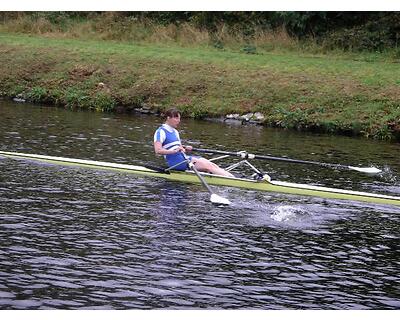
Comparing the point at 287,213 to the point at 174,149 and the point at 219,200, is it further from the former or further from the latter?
the point at 174,149

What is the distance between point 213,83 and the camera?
3562 centimetres

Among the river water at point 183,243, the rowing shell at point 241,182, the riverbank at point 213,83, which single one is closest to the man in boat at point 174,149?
the rowing shell at point 241,182

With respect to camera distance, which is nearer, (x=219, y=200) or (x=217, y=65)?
(x=219, y=200)

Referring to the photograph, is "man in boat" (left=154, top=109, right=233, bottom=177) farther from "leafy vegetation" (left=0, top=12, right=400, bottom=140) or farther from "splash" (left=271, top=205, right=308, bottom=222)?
"leafy vegetation" (left=0, top=12, right=400, bottom=140)

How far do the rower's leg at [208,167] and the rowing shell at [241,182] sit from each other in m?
0.24

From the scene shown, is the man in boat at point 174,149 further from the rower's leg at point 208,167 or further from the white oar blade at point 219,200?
the white oar blade at point 219,200

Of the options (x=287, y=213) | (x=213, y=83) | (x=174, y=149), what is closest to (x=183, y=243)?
(x=287, y=213)

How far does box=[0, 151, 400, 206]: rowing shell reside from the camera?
1714 centimetres

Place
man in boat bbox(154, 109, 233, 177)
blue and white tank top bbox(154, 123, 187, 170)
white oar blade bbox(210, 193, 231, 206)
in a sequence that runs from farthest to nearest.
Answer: blue and white tank top bbox(154, 123, 187, 170)
man in boat bbox(154, 109, 233, 177)
white oar blade bbox(210, 193, 231, 206)

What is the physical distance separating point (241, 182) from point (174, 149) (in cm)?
189

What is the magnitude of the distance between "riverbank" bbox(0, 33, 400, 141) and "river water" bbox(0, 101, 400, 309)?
9217 mm

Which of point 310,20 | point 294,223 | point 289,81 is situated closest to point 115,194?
point 294,223

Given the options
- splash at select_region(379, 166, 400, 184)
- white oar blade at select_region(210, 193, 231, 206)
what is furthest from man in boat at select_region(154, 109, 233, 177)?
splash at select_region(379, 166, 400, 184)

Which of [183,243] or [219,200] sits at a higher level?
[219,200]
